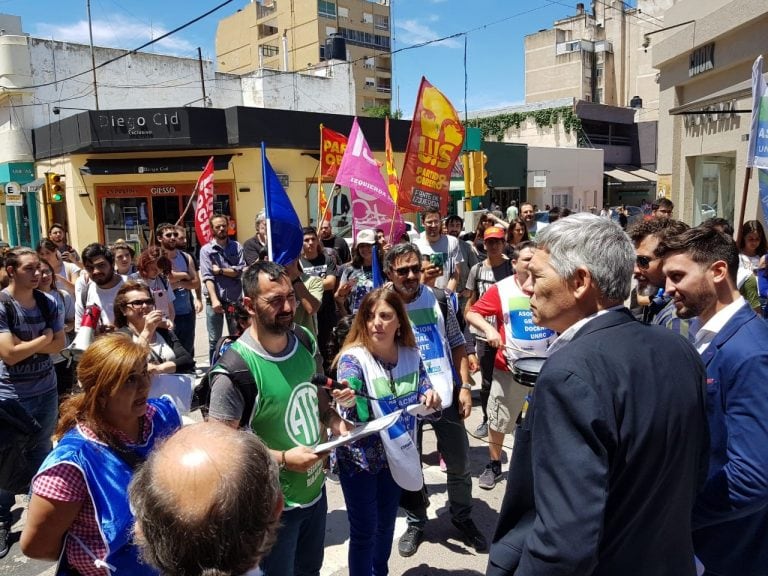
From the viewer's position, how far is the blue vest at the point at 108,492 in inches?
78.3

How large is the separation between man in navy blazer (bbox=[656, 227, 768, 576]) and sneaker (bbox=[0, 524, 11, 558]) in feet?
13.3

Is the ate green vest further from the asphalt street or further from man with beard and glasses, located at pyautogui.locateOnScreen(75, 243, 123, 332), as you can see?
man with beard and glasses, located at pyautogui.locateOnScreen(75, 243, 123, 332)

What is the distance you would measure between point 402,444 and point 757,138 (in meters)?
4.31

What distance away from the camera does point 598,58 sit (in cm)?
4750

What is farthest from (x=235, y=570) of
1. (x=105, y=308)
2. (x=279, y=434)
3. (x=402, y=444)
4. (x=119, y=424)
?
(x=105, y=308)

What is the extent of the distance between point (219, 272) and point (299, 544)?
500 cm

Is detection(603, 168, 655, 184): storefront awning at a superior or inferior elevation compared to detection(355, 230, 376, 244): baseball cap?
superior

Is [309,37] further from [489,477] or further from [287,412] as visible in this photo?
[287,412]

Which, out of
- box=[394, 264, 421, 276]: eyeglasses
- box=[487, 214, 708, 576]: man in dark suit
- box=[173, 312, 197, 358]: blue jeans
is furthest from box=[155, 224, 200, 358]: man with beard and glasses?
box=[487, 214, 708, 576]: man in dark suit

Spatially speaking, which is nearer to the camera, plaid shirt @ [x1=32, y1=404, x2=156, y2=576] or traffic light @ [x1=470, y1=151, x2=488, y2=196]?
plaid shirt @ [x1=32, y1=404, x2=156, y2=576]

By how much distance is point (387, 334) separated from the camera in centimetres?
329

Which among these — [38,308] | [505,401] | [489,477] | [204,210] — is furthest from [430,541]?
[204,210]

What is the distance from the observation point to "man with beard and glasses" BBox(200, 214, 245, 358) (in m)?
7.38

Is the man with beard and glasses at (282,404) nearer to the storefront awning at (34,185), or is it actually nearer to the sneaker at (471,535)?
the sneaker at (471,535)
